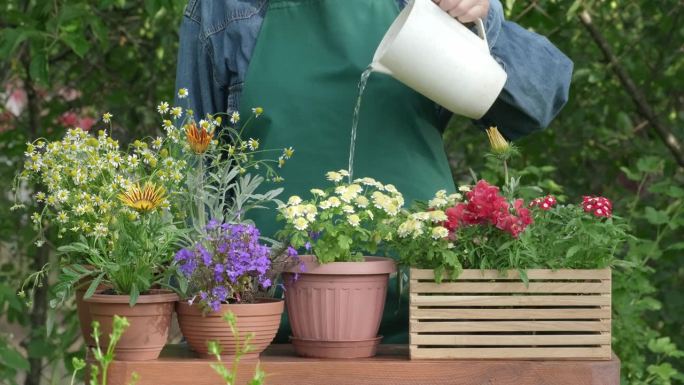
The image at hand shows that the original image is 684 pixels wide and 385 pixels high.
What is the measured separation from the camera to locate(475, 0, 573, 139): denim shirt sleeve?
68.3 inches

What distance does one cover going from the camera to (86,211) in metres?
1.52

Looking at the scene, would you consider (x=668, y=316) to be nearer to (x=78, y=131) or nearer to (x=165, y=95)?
(x=165, y=95)

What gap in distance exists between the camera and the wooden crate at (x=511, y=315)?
4.81 ft

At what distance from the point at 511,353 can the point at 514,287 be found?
0.08m

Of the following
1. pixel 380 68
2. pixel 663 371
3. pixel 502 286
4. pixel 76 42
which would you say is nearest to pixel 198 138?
pixel 380 68

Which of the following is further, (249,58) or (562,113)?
(562,113)

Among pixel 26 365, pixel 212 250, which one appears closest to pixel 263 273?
pixel 212 250

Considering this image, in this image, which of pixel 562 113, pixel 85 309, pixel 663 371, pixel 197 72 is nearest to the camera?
pixel 85 309

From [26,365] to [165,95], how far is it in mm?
1165

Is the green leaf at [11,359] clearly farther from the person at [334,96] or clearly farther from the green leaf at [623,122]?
the green leaf at [623,122]

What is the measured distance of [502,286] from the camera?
4.84 feet

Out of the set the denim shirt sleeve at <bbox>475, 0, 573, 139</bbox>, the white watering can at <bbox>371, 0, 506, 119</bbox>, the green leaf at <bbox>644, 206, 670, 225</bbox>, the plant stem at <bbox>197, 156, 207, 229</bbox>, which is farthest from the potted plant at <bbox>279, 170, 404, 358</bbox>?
the green leaf at <bbox>644, 206, 670, 225</bbox>

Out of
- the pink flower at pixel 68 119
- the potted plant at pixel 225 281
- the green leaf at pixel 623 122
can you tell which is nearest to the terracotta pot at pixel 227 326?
the potted plant at pixel 225 281

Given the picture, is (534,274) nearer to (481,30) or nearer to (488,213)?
(488,213)
